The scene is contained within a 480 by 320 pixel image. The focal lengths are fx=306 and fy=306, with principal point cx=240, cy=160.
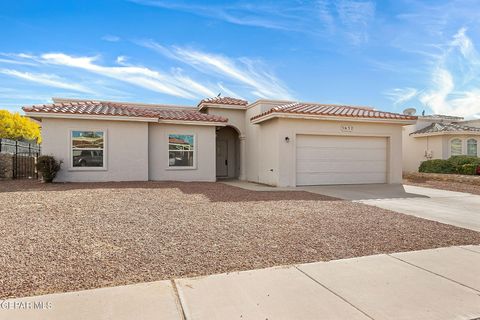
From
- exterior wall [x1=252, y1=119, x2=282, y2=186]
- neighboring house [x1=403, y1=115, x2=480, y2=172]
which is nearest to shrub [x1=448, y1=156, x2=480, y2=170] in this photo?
neighboring house [x1=403, y1=115, x2=480, y2=172]

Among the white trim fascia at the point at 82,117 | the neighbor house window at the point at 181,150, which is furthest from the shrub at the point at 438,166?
the white trim fascia at the point at 82,117

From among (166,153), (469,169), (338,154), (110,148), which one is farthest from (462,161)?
(110,148)

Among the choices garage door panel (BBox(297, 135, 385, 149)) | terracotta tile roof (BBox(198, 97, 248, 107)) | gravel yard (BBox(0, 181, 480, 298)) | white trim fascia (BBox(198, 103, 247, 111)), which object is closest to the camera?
gravel yard (BBox(0, 181, 480, 298))

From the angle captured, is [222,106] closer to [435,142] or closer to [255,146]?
[255,146]

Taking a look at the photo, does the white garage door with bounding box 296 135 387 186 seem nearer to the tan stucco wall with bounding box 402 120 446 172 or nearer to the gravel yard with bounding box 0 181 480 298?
the gravel yard with bounding box 0 181 480 298

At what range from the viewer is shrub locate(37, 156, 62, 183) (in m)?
12.9

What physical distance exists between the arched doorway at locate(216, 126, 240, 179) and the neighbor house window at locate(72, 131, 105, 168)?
7704 mm

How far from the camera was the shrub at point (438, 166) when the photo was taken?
60.1 feet

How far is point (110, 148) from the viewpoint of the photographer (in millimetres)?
14195

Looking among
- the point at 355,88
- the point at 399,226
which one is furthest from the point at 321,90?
the point at 399,226

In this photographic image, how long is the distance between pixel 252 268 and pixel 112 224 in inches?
135

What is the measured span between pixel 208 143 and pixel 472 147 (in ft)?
61.0

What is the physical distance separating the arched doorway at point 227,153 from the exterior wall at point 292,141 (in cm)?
390

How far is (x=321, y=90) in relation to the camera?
67.3ft
